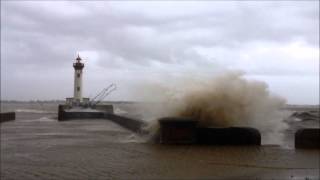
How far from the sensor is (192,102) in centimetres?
1658

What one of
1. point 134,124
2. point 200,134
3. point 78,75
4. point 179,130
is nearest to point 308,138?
point 200,134

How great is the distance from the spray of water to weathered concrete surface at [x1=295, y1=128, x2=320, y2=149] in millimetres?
2155

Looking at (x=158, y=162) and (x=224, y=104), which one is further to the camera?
(x=224, y=104)

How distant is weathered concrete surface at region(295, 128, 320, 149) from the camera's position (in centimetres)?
1306

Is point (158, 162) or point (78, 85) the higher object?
point (78, 85)

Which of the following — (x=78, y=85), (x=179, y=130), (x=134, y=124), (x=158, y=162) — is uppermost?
(x=78, y=85)

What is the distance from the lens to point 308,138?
13195 millimetres

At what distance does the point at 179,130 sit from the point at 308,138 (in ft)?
11.7

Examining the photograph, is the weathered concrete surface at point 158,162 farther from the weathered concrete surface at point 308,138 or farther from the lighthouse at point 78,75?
the lighthouse at point 78,75

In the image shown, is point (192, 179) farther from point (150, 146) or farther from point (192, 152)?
point (150, 146)

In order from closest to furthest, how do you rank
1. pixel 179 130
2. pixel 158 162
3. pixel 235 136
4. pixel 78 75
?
pixel 158 162, pixel 235 136, pixel 179 130, pixel 78 75

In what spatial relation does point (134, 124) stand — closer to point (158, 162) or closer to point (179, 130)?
point (179, 130)

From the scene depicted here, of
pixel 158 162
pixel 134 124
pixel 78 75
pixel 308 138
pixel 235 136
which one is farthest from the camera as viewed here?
pixel 78 75

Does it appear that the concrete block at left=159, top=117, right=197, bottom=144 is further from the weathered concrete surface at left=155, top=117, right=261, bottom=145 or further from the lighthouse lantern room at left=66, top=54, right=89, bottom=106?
the lighthouse lantern room at left=66, top=54, right=89, bottom=106
